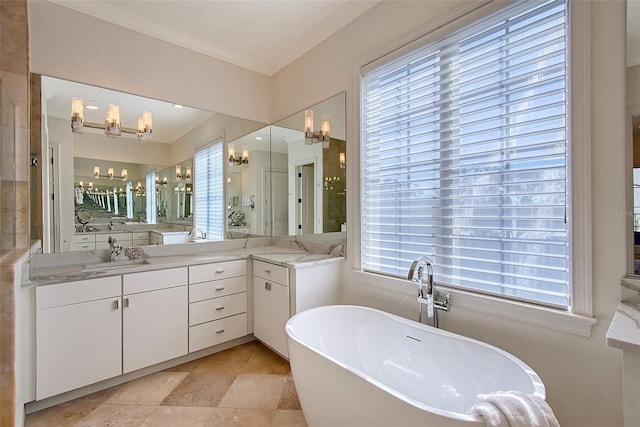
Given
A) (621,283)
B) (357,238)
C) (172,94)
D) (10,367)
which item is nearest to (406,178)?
(357,238)

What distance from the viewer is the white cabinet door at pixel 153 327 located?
79.7 inches

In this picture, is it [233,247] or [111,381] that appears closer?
[111,381]

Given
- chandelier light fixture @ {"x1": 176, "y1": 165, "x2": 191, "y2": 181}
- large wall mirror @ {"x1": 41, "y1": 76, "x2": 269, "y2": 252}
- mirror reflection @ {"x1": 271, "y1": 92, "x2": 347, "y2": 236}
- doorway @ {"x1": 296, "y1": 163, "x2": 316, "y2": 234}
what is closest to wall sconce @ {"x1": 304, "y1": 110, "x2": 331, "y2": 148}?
mirror reflection @ {"x1": 271, "y1": 92, "x2": 347, "y2": 236}

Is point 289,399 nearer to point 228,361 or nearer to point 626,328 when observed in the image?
point 228,361

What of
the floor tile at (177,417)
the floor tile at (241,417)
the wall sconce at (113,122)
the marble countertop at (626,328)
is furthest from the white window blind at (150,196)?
the marble countertop at (626,328)

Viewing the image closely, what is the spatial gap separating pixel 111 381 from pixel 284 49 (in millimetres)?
3154

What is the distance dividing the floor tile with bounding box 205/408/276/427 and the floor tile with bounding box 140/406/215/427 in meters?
0.05

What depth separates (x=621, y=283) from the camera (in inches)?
47.5

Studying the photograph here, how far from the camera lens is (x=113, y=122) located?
2348 millimetres

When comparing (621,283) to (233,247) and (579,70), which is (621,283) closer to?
(579,70)

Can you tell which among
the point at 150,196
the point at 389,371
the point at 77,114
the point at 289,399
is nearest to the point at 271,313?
the point at 289,399

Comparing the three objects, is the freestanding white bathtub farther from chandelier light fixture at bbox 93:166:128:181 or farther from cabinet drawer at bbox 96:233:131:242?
chandelier light fixture at bbox 93:166:128:181

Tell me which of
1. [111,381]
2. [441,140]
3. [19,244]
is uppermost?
[441,140]

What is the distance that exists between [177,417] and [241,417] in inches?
15.2
